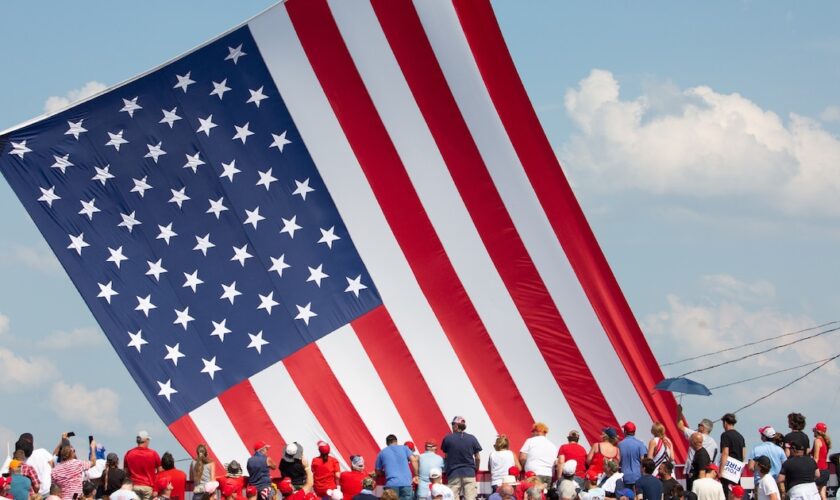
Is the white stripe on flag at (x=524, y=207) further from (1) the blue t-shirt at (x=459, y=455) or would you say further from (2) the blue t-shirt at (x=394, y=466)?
(2) the blue t-shirt at (x=394, y=466)

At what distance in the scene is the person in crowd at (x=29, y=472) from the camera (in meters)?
19.5

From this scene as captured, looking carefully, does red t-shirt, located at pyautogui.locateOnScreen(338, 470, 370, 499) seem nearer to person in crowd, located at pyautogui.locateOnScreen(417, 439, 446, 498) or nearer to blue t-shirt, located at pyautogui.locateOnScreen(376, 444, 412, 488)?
blue t-shirt, located at pyautogui.locateOnScreen(376, 444, 412, 488)

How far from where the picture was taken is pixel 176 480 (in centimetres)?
2022

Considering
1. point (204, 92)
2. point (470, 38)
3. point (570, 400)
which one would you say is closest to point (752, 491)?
point (570, 400)

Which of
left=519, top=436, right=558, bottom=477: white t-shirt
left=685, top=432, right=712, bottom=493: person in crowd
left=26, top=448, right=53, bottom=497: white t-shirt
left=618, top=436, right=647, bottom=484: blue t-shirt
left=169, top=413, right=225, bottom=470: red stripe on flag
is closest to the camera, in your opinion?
left=26, top=448, right=53, bottom=497: white t-shirt

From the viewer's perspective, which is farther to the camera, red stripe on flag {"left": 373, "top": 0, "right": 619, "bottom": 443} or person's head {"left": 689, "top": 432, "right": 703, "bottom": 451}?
red stripe on flag {"left": 373, "top": 0, "right": 619, "bottom": 443}

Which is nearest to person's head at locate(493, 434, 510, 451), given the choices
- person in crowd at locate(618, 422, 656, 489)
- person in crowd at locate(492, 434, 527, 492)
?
person in crowd at locate(492, 434, 527, 492)

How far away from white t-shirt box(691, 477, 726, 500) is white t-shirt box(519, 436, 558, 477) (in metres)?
2.65

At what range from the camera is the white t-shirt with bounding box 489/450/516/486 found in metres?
21.0

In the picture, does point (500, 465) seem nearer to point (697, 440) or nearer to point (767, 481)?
point (697, 440)

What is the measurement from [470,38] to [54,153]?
22.1 ft

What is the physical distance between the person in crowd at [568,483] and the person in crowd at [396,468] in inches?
87.0

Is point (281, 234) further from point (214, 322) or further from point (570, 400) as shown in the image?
point (570, 400)

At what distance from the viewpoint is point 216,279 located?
23594 mm
